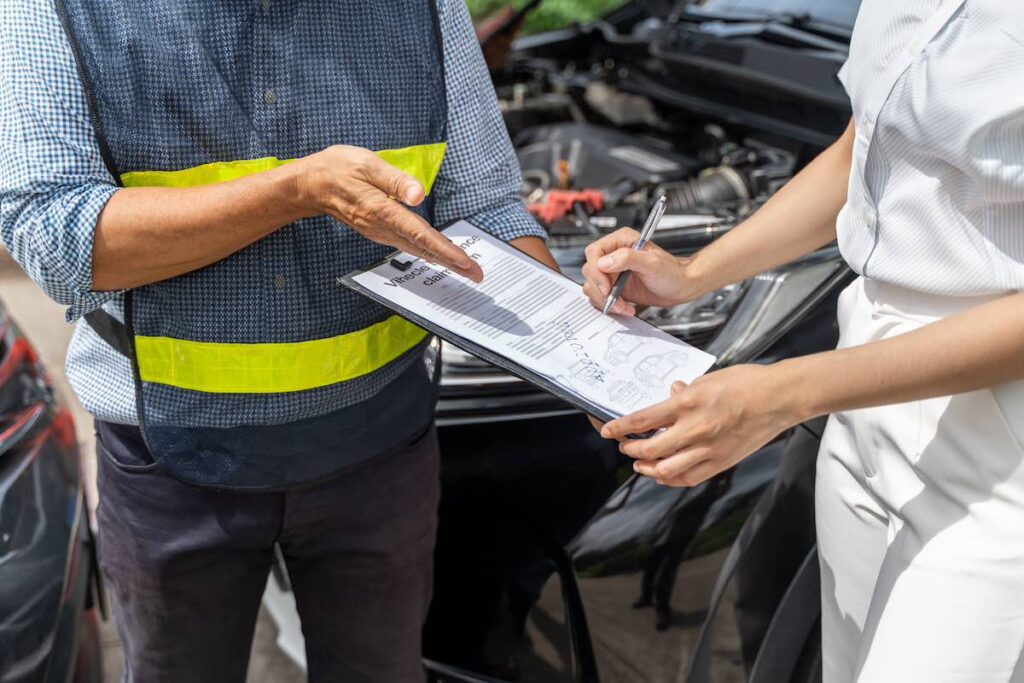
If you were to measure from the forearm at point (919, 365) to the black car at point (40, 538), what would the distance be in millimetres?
1119

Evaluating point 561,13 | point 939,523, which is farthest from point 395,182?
point 561,13

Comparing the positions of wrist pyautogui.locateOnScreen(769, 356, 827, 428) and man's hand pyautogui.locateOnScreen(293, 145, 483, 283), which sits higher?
man's hand pyautogui.locateOnScreen(293, 145, 483, 283)

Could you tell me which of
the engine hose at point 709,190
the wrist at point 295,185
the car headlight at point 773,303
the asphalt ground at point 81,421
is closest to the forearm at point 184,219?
the wrist at point 295,185

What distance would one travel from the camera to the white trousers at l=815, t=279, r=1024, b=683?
3.56ft

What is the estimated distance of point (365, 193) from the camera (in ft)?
3.58

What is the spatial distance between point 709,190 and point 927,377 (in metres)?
1.51

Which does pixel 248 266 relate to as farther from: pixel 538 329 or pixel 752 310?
pixel 752 310

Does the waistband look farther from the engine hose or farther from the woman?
the engine hose

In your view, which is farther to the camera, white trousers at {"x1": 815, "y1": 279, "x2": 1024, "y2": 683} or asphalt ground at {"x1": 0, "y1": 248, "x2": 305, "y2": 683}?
asphalt ground at {"x1": 0, "y1": 248, "x2": 305, "y2": 683}

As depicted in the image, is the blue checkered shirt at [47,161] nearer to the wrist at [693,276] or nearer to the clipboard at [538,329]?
the clipboard at [538,329]

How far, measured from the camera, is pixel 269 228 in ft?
3.80

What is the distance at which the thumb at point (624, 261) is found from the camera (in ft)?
4.31

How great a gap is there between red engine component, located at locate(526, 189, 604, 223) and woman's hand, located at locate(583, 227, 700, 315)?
83 cm

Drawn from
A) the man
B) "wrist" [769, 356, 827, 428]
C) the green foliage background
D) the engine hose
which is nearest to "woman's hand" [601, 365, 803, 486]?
"wrist" [769, 356, 827, 428]
